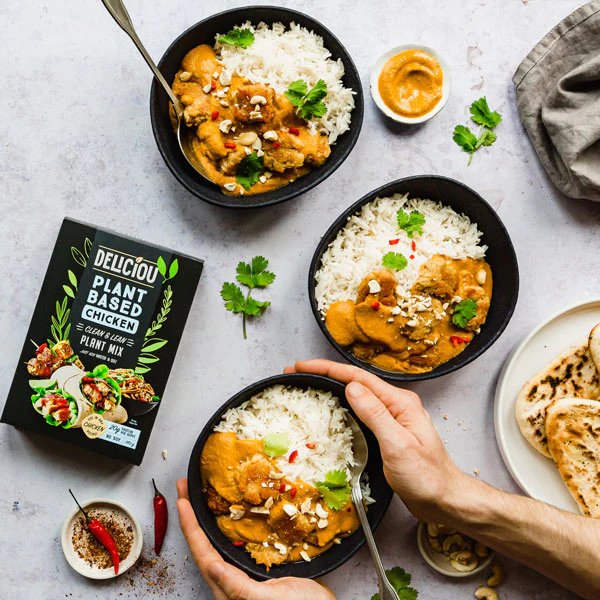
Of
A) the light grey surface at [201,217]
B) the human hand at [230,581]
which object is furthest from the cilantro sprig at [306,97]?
the human hand at [230,581]

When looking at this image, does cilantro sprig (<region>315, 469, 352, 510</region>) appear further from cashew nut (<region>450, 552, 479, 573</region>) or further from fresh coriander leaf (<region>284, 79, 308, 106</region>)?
fresh coriander leaf (<region>284, 79, 308, 106</region>)

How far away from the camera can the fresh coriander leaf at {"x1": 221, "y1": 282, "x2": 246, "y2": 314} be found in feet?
11.8

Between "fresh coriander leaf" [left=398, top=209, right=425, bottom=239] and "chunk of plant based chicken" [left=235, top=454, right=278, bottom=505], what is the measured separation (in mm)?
1424

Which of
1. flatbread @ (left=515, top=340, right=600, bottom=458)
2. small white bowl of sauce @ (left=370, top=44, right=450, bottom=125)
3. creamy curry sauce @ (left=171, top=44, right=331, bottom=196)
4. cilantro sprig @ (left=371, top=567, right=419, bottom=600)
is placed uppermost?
small white bowl of sauce @ (left=370, top=44, right=450, bottom=125)

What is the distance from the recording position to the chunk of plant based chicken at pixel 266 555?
10.8ft

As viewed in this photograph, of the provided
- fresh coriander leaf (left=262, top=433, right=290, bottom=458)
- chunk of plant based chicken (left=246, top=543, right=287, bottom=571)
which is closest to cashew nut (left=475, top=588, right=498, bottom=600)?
chunk of plant based chicken (left=246, top=543, right=287, bottom=571)

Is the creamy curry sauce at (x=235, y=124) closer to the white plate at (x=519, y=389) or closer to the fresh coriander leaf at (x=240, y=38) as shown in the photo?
the fresh coriander leaf at (x=240, y=38)

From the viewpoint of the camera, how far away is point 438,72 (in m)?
3.48

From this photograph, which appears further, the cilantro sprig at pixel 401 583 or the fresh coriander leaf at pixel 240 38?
the cilantro sprig at pixel 401 583

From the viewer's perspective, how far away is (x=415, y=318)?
129 inches

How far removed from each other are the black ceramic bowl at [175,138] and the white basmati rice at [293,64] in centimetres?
4

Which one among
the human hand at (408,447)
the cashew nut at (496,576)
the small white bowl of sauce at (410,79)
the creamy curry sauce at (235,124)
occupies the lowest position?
the cashew nut at (496,576)

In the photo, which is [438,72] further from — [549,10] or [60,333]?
[60,333]

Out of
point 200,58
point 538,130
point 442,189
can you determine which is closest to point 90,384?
point 200,58
